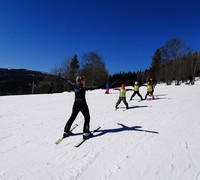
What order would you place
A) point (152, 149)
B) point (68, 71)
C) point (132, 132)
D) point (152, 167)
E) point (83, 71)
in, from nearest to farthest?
point (152, 167)
point (152, 149)
point (132, 132)
point (83, 71)
point (68, 71)

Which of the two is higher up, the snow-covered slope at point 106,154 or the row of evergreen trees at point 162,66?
the row of evergreen trees at point 162,66

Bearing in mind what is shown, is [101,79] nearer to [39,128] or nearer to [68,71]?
[68,71]

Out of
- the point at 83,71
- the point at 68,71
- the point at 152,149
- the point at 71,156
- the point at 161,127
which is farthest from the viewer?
the point at 68,71

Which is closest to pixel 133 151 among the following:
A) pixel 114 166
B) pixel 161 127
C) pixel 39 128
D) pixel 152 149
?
pixel 152 149

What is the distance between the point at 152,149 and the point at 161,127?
6.91 feet

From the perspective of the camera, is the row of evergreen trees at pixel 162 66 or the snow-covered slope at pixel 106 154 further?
the row of evergreen trees at pixel 162 66

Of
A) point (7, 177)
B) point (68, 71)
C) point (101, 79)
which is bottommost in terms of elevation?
point (7, 177)

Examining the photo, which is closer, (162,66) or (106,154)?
(106,154)

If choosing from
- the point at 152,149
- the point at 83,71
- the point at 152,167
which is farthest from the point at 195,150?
the point at 83,71

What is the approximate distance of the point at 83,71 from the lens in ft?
149

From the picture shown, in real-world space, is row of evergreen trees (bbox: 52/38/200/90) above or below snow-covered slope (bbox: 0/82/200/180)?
above

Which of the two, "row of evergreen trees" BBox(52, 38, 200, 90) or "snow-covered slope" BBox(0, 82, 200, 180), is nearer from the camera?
"snow-covered slope" BBox(0, 82, 200, 180)

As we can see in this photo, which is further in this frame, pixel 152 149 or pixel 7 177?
pixel 152 149

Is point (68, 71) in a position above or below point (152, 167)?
above
